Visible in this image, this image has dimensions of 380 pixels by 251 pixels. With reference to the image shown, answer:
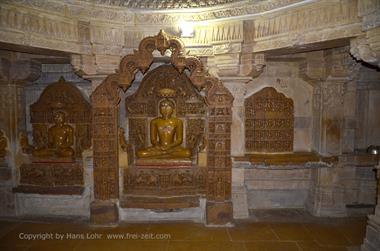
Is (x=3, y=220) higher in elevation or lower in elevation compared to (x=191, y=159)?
lower

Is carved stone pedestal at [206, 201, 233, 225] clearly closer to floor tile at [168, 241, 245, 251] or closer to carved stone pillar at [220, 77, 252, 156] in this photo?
floor tile at [168, 241, 245, 251]

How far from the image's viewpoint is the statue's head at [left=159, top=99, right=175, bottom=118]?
5.33 metres

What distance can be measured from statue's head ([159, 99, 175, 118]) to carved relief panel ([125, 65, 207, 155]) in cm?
23

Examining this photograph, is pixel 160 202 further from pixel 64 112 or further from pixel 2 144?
pixel 2 144

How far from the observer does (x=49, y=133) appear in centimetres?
555

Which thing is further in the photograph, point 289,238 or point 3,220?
point 3,220

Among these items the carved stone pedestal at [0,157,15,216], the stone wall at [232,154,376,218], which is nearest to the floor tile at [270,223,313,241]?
the stone wall at [232,154,376,218]

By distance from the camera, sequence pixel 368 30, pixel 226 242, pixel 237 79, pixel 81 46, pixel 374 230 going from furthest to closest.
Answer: pixel 237 79
pixel 81 46
pixel 226 242
pixel 374 230
pixel 368 30

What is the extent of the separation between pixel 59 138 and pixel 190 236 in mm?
3352

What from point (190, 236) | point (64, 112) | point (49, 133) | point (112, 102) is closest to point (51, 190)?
point (49, 133)

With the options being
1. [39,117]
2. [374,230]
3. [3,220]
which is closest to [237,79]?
[374,230]

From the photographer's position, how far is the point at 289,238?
14.0 feet

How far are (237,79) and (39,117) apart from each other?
4289 mm

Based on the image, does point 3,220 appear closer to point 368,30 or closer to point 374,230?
point 374,230
